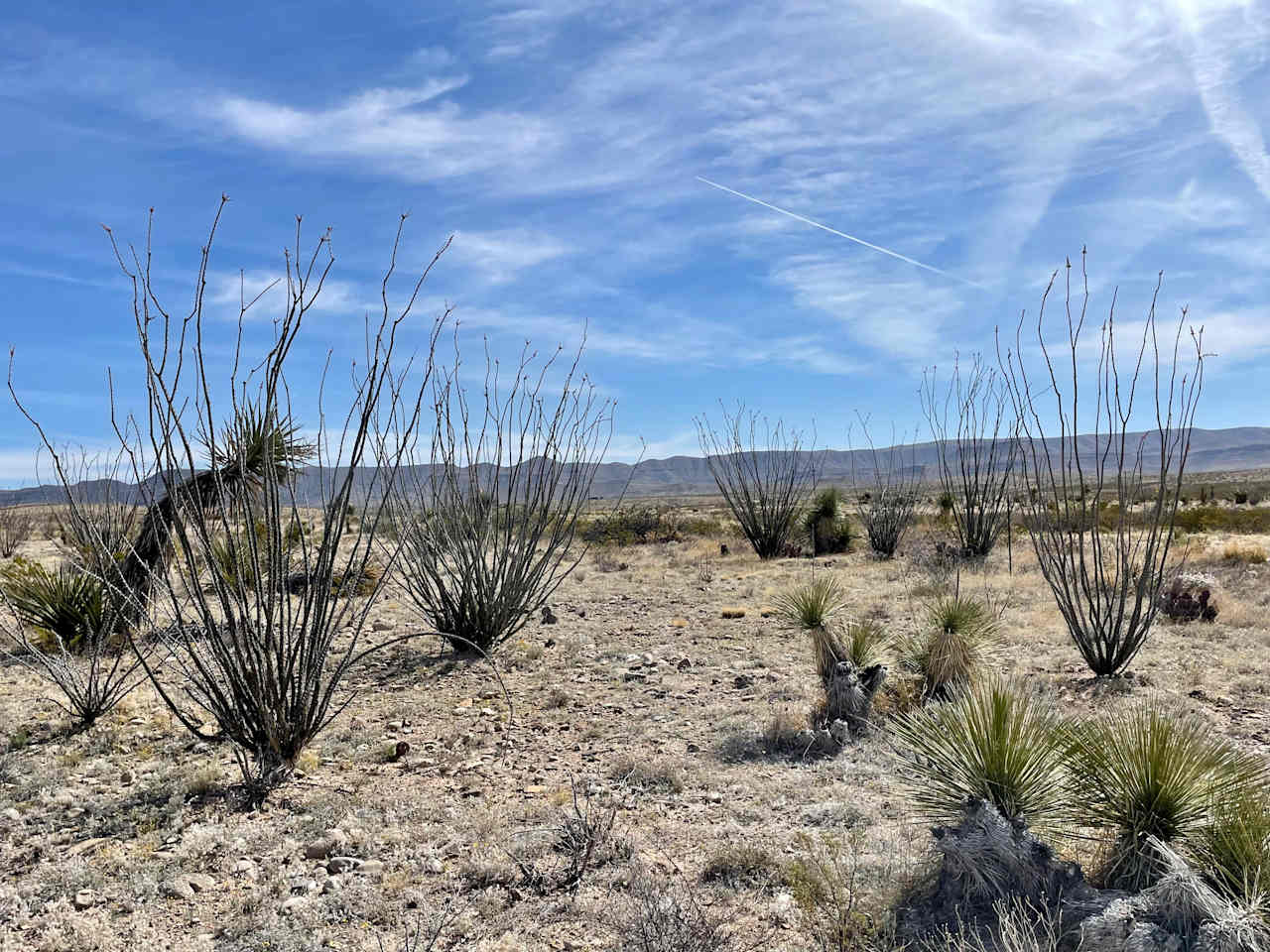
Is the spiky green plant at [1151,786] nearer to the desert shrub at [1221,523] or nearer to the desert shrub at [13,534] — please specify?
the desert shrub at [13,534]

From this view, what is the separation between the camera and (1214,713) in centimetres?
621

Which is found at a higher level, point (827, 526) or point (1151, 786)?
point (827, 526)

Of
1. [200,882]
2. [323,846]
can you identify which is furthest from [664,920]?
[200,882]

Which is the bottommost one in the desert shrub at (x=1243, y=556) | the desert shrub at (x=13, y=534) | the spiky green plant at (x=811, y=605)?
the desert shrub at (x=1243, y=556)

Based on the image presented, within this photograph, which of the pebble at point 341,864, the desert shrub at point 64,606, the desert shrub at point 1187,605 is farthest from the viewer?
the desert shrub at point 1187,605

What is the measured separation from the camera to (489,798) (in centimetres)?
488

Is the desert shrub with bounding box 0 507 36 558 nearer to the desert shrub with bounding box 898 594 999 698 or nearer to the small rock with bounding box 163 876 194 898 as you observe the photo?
the small rock with bounding box 163 876 194 898

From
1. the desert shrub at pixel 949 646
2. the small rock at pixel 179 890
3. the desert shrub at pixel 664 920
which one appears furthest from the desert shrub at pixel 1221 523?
the small rock at pixel 179 890

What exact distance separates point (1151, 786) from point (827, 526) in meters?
15.6

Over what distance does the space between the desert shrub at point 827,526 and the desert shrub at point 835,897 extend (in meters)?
14.2

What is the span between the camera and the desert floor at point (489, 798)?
3570mm

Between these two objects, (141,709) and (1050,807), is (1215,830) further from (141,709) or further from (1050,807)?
(141,709)

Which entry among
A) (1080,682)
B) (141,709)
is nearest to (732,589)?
(1080,682)

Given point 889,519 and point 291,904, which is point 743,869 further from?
point 889,519
